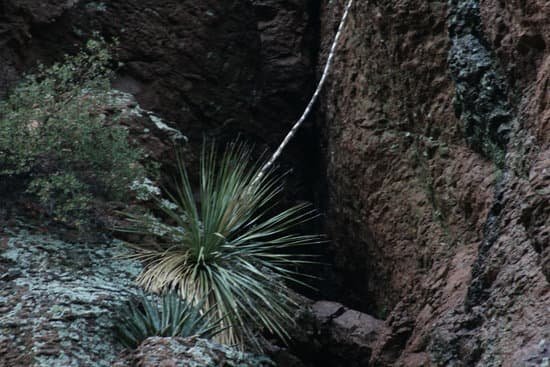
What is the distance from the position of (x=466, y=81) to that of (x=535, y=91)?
1117mm

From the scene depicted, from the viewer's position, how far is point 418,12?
258 inches

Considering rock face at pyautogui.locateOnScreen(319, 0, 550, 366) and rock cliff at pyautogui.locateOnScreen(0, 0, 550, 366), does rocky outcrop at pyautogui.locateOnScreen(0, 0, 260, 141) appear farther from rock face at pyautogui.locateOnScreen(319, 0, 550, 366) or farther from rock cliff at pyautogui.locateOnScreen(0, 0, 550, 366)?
rock face at pyautogui.locateOnScreen(319, 0, 550, 366)

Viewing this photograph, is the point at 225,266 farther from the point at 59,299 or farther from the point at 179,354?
the point at 179,354

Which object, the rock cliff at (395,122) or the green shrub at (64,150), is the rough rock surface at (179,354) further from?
the green shrub at (64,150)

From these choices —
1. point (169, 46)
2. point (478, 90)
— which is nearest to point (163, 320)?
point (478, 90)

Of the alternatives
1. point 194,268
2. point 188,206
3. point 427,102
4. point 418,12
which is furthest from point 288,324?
point 418,12

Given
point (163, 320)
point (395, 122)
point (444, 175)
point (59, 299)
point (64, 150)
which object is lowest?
point (163, 320)

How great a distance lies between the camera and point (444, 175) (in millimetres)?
6340

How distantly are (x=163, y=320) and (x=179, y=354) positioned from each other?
2.58ft

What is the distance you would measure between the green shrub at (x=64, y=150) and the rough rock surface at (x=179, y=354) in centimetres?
175

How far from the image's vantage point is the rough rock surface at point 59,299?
201 inches

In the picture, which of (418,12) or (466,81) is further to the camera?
(418,12)

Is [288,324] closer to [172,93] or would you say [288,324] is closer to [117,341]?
[117,341]

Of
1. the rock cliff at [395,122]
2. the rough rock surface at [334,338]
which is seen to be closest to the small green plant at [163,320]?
the rough rock surface at [334,338]
